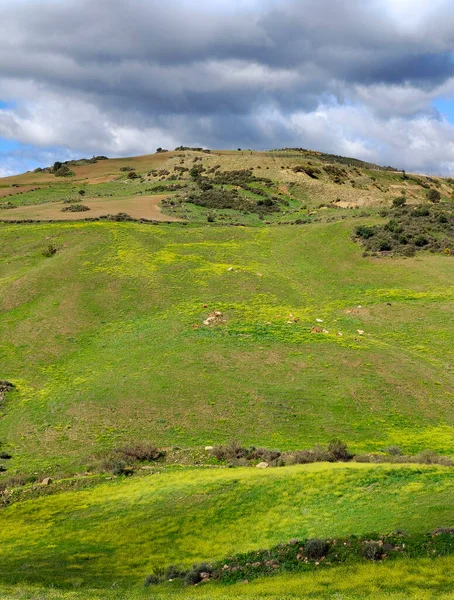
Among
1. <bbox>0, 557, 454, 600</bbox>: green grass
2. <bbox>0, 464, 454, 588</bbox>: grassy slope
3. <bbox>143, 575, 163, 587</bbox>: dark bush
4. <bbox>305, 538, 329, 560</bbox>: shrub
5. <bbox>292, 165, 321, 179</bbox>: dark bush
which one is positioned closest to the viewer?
<bbox>0, 557, 454, 600</bbox>: green grass

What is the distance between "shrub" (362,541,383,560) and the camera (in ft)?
42.8

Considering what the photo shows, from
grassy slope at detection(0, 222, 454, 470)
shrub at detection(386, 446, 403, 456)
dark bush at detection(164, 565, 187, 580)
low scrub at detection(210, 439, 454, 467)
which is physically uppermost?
grassy slope at detection(0, 222, 454, 470)

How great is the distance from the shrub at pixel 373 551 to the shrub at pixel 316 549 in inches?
42.8

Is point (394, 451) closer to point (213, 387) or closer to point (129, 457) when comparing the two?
point (213, 387)

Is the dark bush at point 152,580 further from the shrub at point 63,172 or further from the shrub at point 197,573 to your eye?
the shrub at point 63,172

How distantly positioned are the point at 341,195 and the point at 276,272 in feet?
139

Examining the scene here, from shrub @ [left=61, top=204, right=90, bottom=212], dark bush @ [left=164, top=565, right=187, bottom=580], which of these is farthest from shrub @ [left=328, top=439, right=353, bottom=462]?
shrub @ [left=61, top=204, right=90, bottom=212]

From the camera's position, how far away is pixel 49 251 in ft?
171

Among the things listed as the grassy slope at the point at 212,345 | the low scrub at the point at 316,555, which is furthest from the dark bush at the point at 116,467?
the low scrub at the point at 316,555

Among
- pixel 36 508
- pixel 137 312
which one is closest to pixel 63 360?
pixel 137 312

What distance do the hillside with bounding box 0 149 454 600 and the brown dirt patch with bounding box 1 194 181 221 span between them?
0.80 metres

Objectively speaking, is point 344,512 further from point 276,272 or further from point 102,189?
point 102,189

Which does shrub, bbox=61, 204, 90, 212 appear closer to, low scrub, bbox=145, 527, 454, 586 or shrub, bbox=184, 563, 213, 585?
low scrub, bbox=145, 527, 454, 586

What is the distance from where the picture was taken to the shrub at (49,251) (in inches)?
2043
